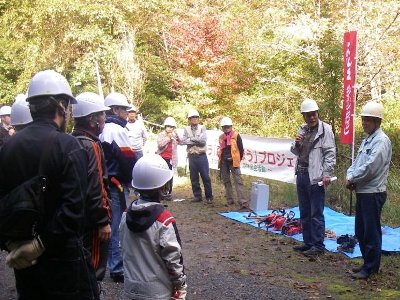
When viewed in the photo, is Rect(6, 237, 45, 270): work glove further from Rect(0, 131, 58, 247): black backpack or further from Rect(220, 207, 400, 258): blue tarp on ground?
Rect(220, 207, 400, 258): blue tarp on ground

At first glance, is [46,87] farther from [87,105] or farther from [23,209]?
[87,105]

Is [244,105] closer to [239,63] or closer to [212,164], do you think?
[239,63]

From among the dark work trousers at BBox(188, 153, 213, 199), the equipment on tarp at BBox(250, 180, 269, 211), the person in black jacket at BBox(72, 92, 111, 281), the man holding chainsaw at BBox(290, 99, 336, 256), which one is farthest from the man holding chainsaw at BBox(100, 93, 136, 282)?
the dark work trousers at BBox(188, 153, 213, 199)

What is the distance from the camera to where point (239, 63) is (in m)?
17.4

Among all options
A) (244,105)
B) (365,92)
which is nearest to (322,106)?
(365,92)

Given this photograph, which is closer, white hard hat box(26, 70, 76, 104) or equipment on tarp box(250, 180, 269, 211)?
white hard hat box(26, 70, 76, 104)

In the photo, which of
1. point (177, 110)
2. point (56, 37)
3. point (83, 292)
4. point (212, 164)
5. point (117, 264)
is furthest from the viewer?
point (56, 37)

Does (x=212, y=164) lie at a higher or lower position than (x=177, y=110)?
lower

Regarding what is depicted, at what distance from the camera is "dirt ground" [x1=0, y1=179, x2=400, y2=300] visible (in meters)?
5.18

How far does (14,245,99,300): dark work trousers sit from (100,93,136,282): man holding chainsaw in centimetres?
231

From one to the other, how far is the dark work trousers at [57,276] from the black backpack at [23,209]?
7.5 inches

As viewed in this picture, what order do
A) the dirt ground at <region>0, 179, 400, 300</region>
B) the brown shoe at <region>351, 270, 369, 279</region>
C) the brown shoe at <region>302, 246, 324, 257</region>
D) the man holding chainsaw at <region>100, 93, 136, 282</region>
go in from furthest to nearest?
the brown shoe at <region>302, 246, 324, 257</region> → the brown shoe at <region>351, 270, 369, 279</region> → the dirt ground at <region>0, 179, 400, 300</region> → the man holding chainsaw at <region>100, 93, 136, 282</region>

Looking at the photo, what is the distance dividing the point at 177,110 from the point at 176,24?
3.28 meters

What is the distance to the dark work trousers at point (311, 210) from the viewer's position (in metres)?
6.47
